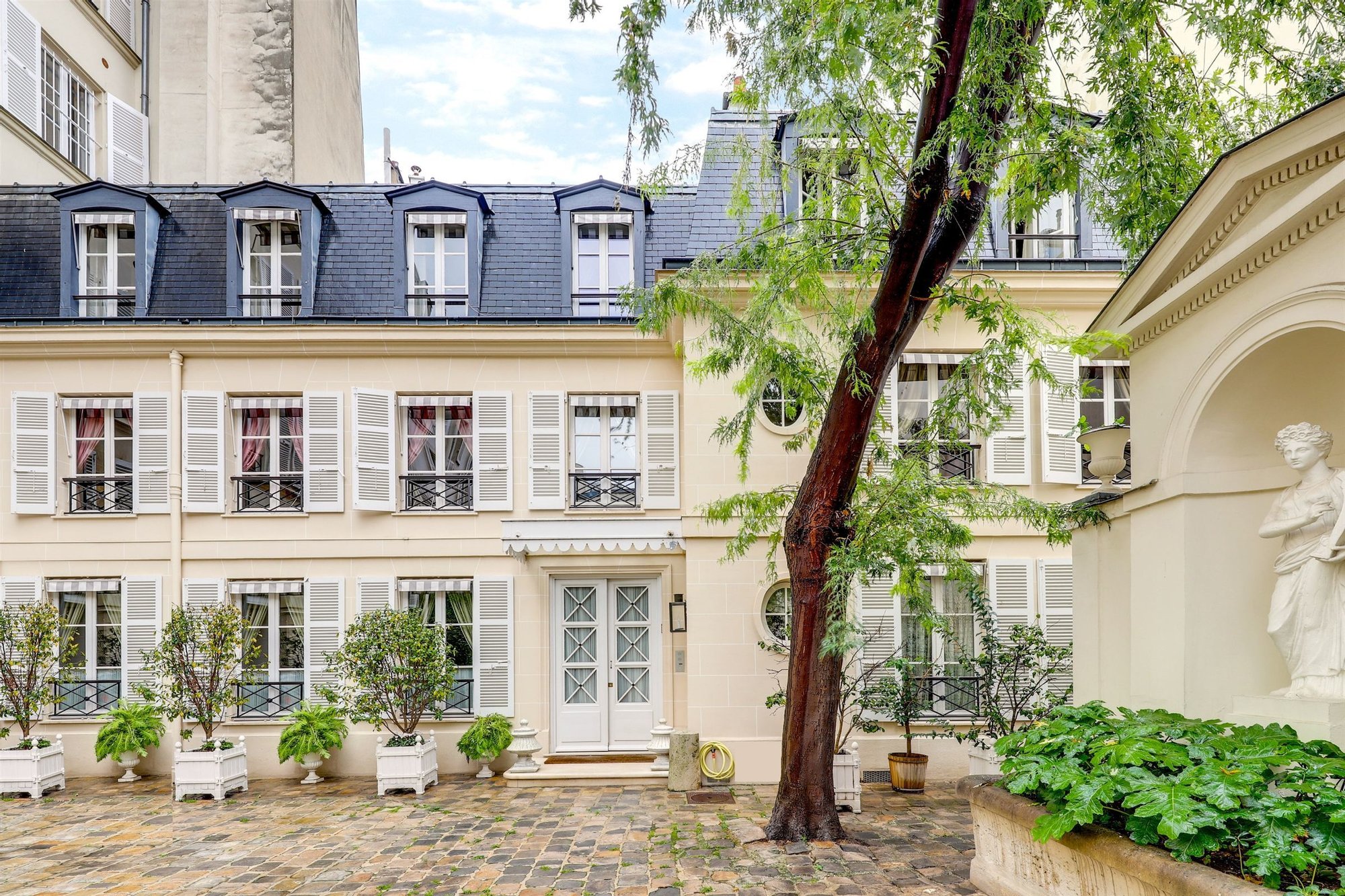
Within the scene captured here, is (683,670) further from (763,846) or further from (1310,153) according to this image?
(1310,153)

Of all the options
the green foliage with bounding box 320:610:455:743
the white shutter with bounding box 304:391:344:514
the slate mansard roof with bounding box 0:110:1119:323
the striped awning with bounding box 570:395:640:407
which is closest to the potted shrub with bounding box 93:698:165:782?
the green foliage with bounding box 320:610:455:743

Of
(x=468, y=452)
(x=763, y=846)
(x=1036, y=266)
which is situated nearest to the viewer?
(x=763, y=846)

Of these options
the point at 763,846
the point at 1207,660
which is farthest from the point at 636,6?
the point at 763,846

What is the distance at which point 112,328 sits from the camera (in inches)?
421

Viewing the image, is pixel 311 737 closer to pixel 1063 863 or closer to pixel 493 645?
pixel 493 645

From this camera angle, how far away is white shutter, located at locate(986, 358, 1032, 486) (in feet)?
34.0

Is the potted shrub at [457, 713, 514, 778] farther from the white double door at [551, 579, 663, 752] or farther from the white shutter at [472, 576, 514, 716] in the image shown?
the white double door at [551, 579, 663, 752]

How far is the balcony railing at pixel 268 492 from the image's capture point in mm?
11008

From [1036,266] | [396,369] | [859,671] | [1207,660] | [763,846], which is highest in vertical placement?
[1036,266]

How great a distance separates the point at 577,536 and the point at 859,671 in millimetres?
3426

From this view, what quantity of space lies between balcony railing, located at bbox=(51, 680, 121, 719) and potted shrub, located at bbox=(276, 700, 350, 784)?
212 centimetres

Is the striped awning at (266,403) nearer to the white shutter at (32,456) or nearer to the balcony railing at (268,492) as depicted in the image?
the balcony railing at (268,492)

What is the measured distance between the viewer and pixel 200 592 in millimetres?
10766

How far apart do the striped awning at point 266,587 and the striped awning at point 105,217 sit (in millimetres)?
4671
